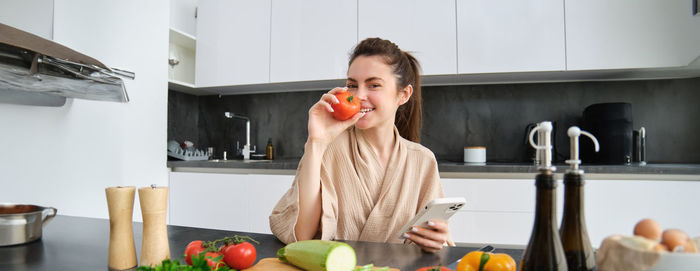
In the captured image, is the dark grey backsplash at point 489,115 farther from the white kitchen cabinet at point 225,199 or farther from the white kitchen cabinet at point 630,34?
the white kitchen cabinet at point 225,199

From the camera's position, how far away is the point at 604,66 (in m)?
2.43

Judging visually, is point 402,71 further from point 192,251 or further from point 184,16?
point 184,16

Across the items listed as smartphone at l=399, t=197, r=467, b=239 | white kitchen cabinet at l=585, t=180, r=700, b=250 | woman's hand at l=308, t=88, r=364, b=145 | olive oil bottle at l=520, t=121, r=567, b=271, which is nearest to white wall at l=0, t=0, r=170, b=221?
woman's hand at l=308, t=88, r=364, b=145

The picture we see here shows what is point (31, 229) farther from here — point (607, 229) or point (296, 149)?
point (607, 229)

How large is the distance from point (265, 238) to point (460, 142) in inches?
85.5

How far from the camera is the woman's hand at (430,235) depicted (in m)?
1.01

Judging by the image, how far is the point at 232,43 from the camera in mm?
3115

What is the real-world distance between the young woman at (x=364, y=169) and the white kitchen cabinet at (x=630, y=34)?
1458 millimetres

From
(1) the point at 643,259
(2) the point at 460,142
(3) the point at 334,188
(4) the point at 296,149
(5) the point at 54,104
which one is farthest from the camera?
(4) the point at 296,149

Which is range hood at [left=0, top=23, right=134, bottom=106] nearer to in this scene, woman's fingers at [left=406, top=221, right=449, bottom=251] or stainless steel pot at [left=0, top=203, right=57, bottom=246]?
stainless steel pot at [left=0, top=203, right=57, bottom=246]

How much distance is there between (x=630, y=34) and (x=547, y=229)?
2.54 meters

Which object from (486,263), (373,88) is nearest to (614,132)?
(373,88)

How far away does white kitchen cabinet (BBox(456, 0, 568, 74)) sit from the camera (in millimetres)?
2480

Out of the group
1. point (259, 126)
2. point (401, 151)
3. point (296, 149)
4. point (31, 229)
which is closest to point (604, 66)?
point (401, 151)
